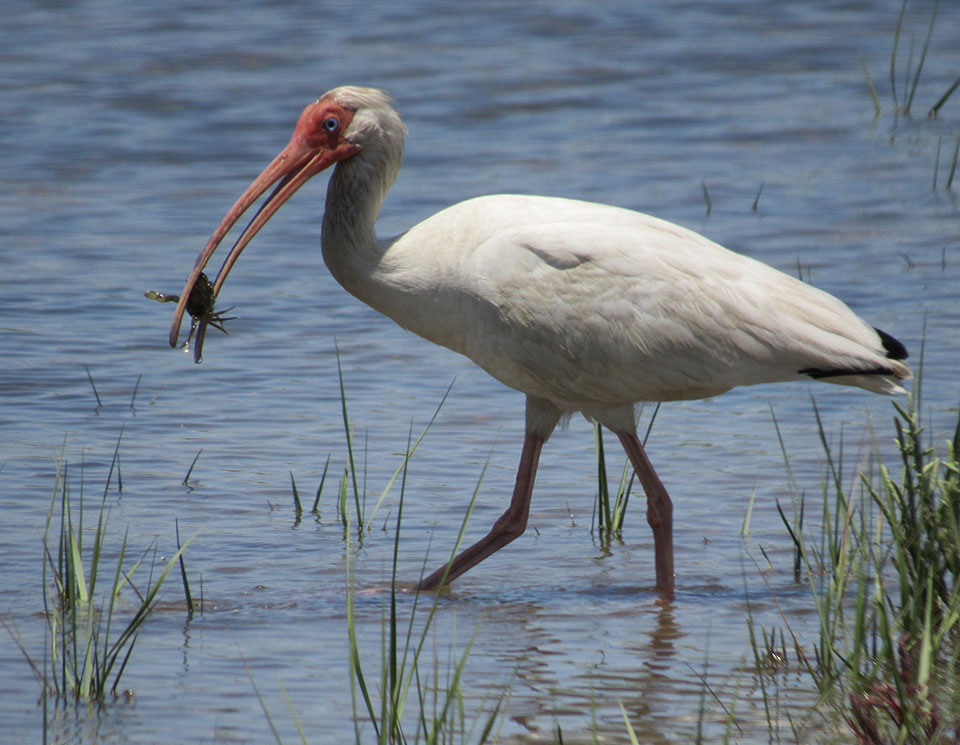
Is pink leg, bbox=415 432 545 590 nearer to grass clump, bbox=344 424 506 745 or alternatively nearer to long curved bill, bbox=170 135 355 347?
grass clump, bbox=344 424 506 745

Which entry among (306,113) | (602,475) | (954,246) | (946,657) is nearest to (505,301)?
(602,475)

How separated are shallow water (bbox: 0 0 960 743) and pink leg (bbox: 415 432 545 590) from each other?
0.12 m

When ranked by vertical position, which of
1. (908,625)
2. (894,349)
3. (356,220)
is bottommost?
(908,625)

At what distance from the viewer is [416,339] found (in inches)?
361

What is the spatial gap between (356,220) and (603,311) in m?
1.02

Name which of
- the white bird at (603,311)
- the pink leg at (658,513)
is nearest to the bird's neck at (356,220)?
the white bird at (603,311)

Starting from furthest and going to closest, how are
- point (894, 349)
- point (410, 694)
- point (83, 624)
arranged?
point (894, 349) → point (83, 624) → point (410, 694)

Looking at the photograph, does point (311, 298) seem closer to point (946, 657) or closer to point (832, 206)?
point (832, 206)

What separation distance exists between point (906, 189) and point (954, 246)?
1.52 m

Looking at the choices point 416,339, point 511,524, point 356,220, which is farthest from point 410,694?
point 416,339

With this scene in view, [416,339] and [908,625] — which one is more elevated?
[908,625]

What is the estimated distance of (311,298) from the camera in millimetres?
9766

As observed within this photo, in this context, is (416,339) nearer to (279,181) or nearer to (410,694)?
(279,181)

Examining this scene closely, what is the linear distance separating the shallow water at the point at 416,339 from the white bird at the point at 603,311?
0.32m
